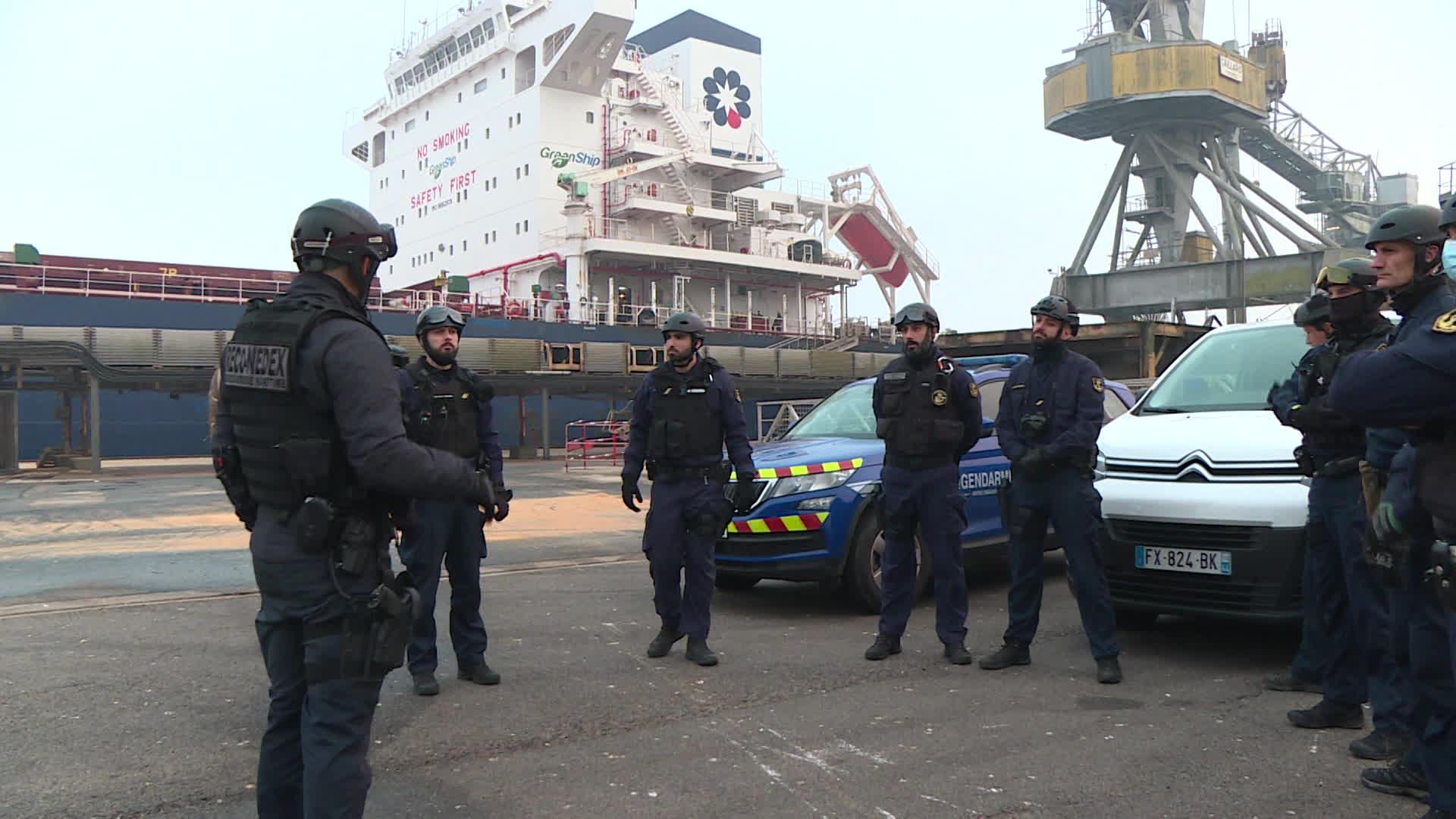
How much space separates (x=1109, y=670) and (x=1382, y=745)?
3.99 ft

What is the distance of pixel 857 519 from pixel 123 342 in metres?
20.1

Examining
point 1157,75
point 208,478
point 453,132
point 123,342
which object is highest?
point 1157,75

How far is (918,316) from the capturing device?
212 inches

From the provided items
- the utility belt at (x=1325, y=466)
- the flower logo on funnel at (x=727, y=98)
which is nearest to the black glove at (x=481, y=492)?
the utility belt at (x=1325, y=466)

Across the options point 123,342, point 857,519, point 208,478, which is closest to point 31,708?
point 857,519

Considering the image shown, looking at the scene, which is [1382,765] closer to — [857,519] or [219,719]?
[857,519]

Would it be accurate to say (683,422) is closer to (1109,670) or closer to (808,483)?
(808,483)

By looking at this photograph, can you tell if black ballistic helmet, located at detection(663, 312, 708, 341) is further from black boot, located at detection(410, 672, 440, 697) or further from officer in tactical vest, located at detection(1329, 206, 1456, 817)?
officer in tactical vest, located at detection(1329, 206, 1456, 817)

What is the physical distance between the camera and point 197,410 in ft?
89.4

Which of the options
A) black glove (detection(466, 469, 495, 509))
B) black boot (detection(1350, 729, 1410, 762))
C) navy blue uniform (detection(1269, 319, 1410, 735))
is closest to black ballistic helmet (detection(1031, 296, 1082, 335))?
navy blue uniform (detection(1269, 319, 1410, 735))

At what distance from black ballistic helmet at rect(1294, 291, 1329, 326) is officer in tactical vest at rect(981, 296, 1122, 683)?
923mm

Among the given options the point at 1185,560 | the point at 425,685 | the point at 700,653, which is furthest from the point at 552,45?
the point at 1185,560

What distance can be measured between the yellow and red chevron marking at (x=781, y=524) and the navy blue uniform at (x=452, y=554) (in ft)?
5.57

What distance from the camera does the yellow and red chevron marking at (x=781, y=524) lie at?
623 centimetres
